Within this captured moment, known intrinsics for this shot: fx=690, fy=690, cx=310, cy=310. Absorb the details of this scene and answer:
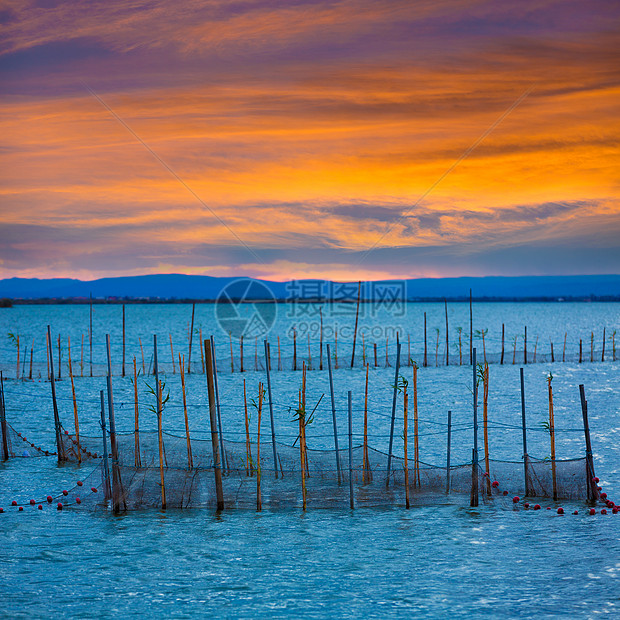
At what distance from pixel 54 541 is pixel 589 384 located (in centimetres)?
1948

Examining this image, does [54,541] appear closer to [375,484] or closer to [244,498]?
[244,498]

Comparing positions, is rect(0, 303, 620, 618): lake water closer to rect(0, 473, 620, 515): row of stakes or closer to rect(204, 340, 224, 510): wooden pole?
rect(0, 473, 620, 515): row of stakes

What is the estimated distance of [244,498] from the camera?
9.00m

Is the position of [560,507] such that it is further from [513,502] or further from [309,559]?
[309,559]

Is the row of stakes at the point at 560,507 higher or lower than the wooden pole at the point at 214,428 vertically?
lower

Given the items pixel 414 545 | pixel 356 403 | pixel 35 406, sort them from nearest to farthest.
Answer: pixel 414 545
pixel 35 406
pixel 356 403

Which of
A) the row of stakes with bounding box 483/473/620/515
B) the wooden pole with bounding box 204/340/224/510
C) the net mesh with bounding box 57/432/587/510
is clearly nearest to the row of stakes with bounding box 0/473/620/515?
→ the row of stakes with bounding box 483/473/620/515

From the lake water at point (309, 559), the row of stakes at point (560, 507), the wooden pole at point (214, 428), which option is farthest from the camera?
the row of stakes at point (560, 507)

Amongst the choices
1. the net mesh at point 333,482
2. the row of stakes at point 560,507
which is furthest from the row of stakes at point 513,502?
the net mesh at point 333,482

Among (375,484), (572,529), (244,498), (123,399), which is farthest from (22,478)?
(123,399)

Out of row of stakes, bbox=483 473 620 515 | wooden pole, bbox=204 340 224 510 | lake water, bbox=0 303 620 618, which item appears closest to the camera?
lake water, bbox=0 303 620 618

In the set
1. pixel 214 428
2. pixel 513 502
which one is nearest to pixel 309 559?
pixel 214 428

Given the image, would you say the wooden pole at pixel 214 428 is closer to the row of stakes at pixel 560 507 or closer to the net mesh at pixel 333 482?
the net mesh at pixel 333 482

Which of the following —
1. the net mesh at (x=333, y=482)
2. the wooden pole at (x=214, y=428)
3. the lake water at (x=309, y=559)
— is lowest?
the lake water at (x=309, y=559)
